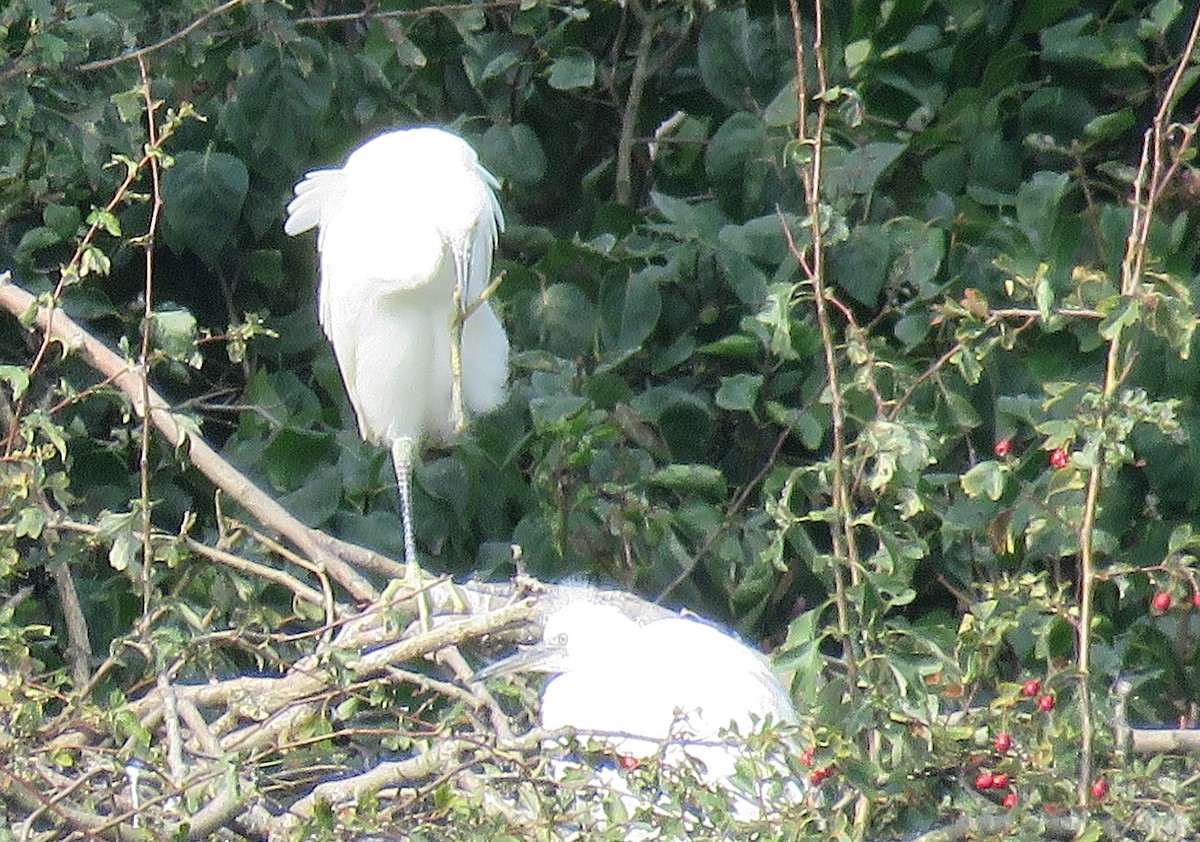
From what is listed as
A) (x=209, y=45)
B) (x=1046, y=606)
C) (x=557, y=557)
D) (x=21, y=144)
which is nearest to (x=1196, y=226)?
(x=557, y=557)

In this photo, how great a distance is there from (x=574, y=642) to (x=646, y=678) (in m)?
0.17

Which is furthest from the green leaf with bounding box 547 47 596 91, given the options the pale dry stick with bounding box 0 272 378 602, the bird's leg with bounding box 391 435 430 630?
the pale dry stick with bounding box 0 272 378 602

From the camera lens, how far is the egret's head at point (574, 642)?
2383 millimetres

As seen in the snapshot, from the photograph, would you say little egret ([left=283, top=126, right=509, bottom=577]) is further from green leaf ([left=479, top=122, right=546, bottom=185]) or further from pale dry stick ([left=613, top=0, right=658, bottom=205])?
pale dry stick ([left=613, top=0, right=658, bottom=205])

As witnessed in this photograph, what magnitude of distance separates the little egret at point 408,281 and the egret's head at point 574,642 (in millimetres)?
309

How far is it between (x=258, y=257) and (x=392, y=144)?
1.10 m

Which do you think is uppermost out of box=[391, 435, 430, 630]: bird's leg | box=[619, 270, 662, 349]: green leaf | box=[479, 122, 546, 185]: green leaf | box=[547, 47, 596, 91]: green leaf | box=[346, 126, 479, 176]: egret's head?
box=[346, 126, 479, 176]: egret's head

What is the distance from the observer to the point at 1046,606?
80.9 inches

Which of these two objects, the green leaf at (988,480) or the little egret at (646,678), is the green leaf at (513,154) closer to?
the little egret at (646,678)

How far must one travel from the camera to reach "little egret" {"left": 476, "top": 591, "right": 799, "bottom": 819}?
223 centimetres

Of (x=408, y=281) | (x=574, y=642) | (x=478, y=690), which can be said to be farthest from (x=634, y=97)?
(x=478, y=690)

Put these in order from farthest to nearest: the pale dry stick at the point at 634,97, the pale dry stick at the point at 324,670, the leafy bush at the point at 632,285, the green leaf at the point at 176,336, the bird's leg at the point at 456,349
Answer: the pale dry stick at the point at 634,97, the leafy bush at the point at 632,285, the bird's leg at the point at 456,349, the green leaf at the point at 176,336, the pale dry stick at the point at 324,670

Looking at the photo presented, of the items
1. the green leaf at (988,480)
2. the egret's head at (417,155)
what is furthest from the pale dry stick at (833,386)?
the egret's head at (417,155)

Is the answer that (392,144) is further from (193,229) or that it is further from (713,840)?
(713,840)
